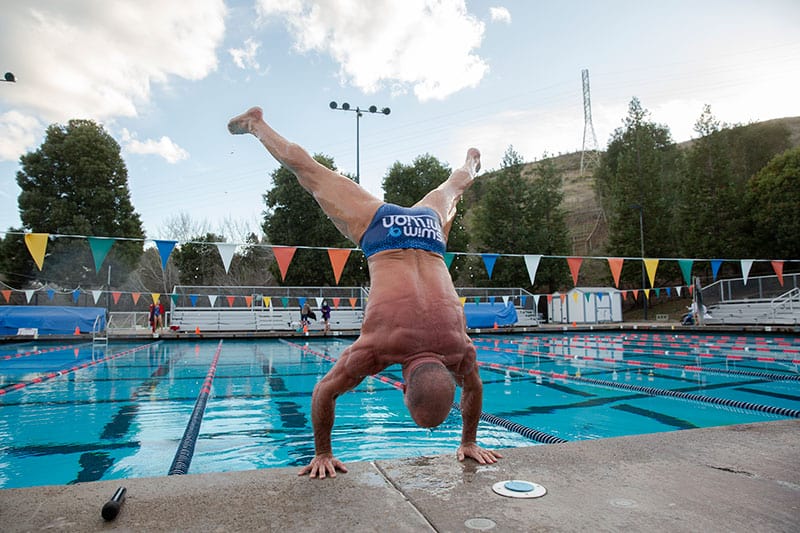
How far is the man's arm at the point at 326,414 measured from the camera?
2.36 meters

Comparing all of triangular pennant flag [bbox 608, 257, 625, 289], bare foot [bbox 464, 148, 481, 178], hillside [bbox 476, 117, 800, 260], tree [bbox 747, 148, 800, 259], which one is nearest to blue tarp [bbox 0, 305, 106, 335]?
triangular pennant flag [bbox 608, 257, 625, 289]

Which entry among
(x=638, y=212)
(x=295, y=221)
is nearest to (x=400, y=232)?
(x=295, y=221)

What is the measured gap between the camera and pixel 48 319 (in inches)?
683

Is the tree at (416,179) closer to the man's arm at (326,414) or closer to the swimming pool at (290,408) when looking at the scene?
the swimming pool at (290,408)

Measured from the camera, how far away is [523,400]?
22.9ft

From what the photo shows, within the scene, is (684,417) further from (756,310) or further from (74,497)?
(756,310)

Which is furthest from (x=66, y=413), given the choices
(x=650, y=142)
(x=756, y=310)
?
(x=650, y=142)

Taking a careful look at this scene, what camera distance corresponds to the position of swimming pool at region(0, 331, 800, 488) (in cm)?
446

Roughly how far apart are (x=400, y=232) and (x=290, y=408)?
187 inches

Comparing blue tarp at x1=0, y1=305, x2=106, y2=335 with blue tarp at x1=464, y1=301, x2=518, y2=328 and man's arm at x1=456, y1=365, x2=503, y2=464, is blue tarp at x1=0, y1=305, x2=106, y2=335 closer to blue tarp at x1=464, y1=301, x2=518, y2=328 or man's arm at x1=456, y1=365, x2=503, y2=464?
blue tarp at x1=464, y1=301, x2=518, y2=328

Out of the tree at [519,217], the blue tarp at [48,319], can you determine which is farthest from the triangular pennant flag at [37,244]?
the tree at [519,217]

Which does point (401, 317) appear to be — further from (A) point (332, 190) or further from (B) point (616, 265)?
(B) point (616, 265)

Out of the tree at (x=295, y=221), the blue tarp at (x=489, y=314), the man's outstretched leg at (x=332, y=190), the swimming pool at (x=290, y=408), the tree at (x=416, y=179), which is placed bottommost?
the swimming pool at (x=290, y=408)

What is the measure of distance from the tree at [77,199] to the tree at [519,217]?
23178mm
